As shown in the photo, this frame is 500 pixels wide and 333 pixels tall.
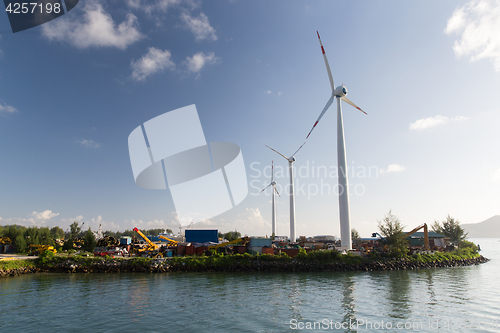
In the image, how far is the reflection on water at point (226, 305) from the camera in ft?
62.1

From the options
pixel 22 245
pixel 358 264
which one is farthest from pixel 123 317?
pixel 22 245

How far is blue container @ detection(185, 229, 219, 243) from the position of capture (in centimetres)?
6562

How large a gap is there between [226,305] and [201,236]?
145ft

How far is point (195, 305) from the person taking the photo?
23812 mm

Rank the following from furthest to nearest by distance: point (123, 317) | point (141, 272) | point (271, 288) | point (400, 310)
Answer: point (141, 272), point (271, 288), point (400, 310), point (123, 317)

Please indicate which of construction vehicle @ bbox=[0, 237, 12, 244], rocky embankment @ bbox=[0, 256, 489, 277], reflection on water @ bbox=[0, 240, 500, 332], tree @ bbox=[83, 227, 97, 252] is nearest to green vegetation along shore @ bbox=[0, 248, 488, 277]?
rocky embankment @ bbox=[0, 256, 489, 277]

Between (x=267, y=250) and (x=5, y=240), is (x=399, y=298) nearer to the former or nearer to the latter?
(x=267, y=250)

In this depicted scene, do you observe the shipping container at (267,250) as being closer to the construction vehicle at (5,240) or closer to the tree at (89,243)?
the tree at (89,243)

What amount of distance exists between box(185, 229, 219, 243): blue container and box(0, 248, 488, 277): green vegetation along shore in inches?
506

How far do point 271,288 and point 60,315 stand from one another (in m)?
21.7

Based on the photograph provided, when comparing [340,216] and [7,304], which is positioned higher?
[340,216]

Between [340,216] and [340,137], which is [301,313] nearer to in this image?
[340,216]

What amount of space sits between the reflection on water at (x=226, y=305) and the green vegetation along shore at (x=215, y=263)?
13101 mm

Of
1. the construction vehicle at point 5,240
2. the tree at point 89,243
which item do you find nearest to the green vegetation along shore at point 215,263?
the tree at point 89,243
